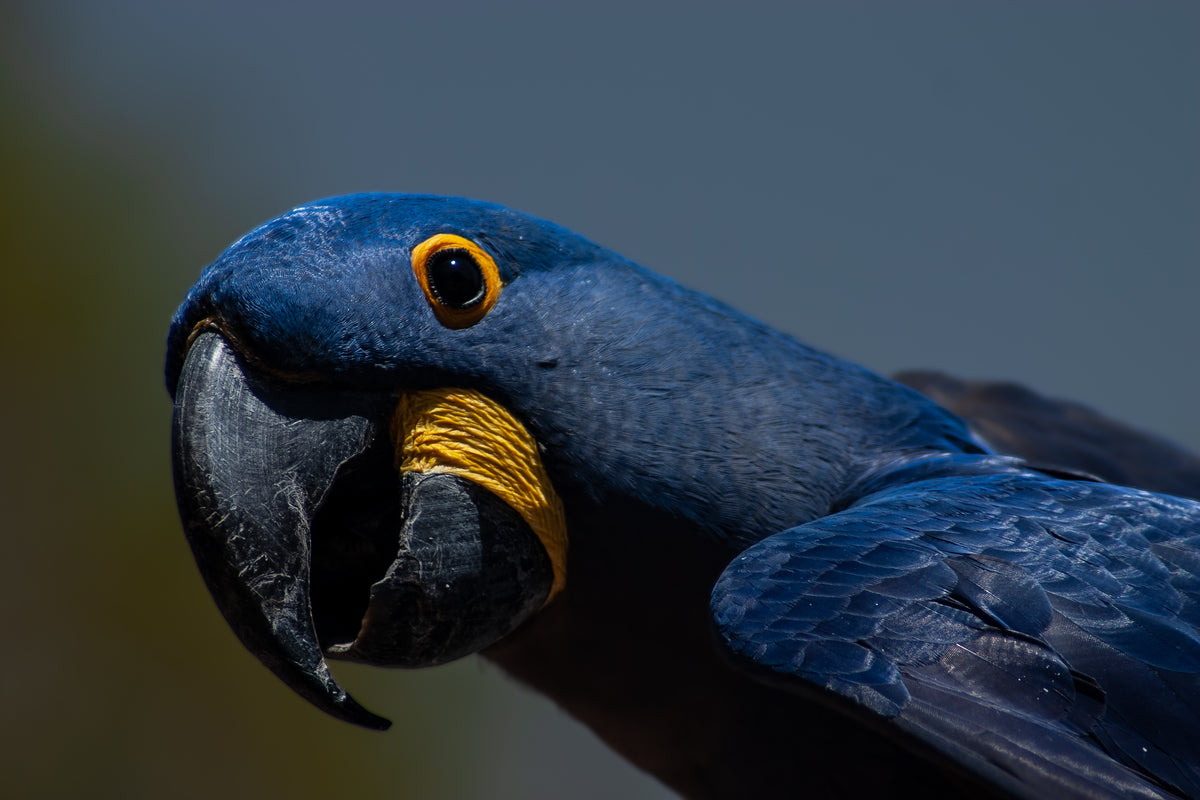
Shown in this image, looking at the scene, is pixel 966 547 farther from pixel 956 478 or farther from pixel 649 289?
pixel 649 289

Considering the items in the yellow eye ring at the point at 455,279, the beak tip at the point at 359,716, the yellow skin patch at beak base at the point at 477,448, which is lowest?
the beak tip at the point at 359,716

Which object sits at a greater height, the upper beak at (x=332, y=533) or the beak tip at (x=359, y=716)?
the upper beak at (x=332, y=533)

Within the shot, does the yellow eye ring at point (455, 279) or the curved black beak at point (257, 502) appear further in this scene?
the yellow eye ring at point (455, 279)

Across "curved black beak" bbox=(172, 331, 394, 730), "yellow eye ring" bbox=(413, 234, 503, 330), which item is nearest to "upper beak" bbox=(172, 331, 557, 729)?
"curved black beak" bbox=(172, 331, 394, 730)

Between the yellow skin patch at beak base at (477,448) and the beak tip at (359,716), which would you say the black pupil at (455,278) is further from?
the beak tip at (359,716)

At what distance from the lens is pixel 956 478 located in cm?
101

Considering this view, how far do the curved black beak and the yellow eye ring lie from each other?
0.55 ft

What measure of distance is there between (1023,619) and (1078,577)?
0.09 metres

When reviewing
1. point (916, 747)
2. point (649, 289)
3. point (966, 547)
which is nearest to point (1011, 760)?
point (916, 747)

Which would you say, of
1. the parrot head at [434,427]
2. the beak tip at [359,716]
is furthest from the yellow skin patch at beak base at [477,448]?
the beak tip at [359,716]

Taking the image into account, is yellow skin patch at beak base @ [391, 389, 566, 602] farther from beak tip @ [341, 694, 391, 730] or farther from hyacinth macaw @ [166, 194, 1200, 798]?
beak tip @ [341, 694, 391, 730]

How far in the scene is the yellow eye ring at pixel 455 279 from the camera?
0.95 meters

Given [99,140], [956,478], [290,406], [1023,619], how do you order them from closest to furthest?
[1023,619] → [290,406] → [956,478] → [99,140]

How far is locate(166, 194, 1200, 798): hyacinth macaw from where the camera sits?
0.76m
